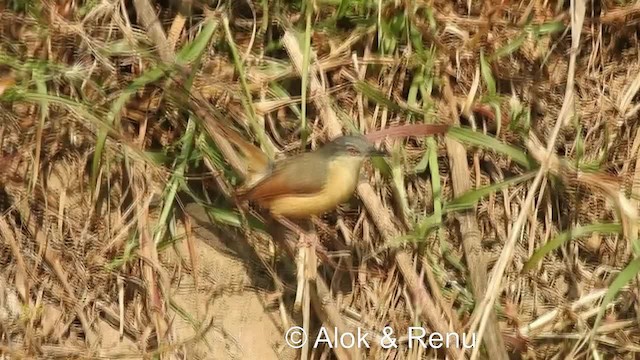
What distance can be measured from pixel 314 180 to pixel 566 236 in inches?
40.3

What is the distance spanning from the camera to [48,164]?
14.1 ft

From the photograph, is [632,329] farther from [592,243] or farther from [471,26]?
[471,26]

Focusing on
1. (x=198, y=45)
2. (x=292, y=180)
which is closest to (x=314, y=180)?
(x=292, y=180)

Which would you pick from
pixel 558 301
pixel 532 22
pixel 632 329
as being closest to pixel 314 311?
pixel 558 301

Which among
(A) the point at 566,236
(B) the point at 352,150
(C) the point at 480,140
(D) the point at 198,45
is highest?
(D) the point at 198,45

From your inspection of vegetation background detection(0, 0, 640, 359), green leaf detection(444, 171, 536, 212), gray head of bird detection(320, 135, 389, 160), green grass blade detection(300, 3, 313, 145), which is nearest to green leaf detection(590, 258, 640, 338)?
vegetation background detection(0, 0, 640, 359)

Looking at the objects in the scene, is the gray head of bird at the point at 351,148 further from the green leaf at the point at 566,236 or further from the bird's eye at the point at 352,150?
the green leaf at the point at 566,236

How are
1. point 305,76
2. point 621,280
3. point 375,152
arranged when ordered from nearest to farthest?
point 621,280 → point 375,152 → point 305,76

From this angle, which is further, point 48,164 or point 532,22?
point 532,22

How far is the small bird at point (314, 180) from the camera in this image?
4.05m

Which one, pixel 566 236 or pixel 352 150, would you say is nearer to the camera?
pixel 352 150

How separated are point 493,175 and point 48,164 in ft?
5.94

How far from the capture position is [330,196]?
4.06 meters

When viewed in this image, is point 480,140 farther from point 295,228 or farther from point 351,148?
point 295,228
